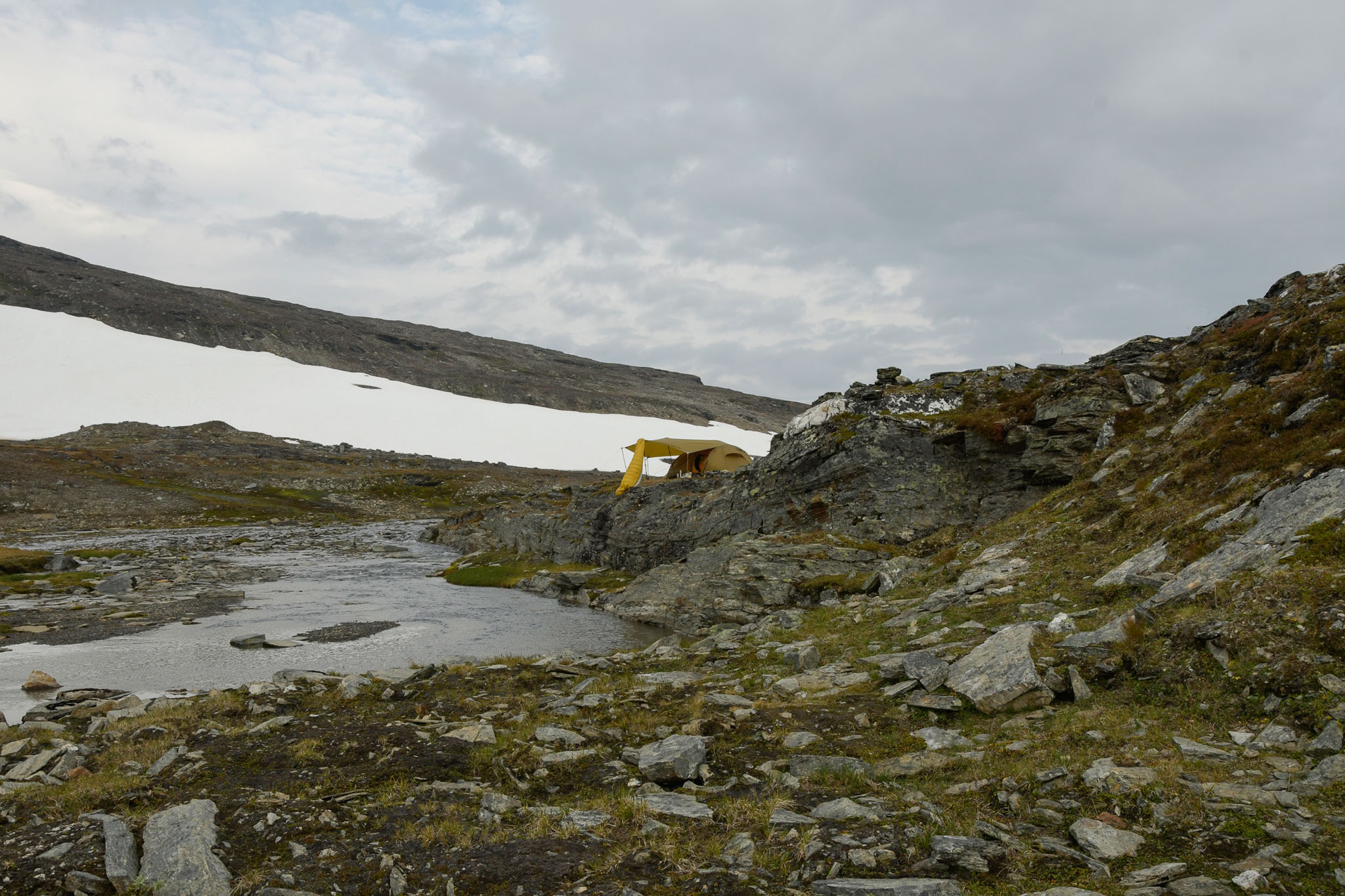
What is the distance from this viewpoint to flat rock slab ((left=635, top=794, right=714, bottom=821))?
8.74m

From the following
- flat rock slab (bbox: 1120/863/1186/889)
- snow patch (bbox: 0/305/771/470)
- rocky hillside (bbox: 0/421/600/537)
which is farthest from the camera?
snow patch (bbox: 0/305/771/470)

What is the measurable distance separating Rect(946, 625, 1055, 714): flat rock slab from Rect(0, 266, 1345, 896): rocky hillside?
0.06 metres

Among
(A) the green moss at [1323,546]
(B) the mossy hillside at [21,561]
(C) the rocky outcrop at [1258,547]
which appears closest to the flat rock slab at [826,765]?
(C) the rocky outcrop at [1258,547]

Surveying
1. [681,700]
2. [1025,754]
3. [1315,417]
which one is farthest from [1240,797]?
[1315,417]

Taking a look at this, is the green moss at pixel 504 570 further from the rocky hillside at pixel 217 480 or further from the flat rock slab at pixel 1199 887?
the rocky hillside at pixel 217 480

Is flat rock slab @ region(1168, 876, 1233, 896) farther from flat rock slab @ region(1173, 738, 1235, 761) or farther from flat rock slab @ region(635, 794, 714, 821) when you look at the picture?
flat rock slab @ region(635, 794, 714, 821)

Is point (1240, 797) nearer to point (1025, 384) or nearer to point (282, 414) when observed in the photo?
point (1025, 384)

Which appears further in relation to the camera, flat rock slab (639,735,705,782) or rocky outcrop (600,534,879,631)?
rocky outcrop (600,534,879,631)

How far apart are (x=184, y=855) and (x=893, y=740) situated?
911 centimetres

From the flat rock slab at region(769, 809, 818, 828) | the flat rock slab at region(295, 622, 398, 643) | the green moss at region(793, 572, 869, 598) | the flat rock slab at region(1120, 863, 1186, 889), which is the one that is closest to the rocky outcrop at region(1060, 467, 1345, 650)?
the flat rock slab at region(1120, 863, 1186, 889)

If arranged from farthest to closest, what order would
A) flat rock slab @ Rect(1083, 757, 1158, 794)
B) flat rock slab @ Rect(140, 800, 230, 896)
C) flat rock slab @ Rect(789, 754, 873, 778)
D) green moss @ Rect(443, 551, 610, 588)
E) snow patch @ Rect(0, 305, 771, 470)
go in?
snow patch @ Rect(0, 305, 771, 470) → green moss @ Rect(443, 551, 610, 588) → flat rock slab @ Rect(789, 754, 873, 778) → flat rock slab @ Rect(140, 800, 230, 896) → flat rock slab @ Rect(1083, 757, 1158, 794)

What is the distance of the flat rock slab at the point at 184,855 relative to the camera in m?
7.89

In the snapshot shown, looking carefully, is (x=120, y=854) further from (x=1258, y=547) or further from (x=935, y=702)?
(x=1258, y=547)

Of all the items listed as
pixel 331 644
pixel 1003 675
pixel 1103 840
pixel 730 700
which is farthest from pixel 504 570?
pixel 1103 840
